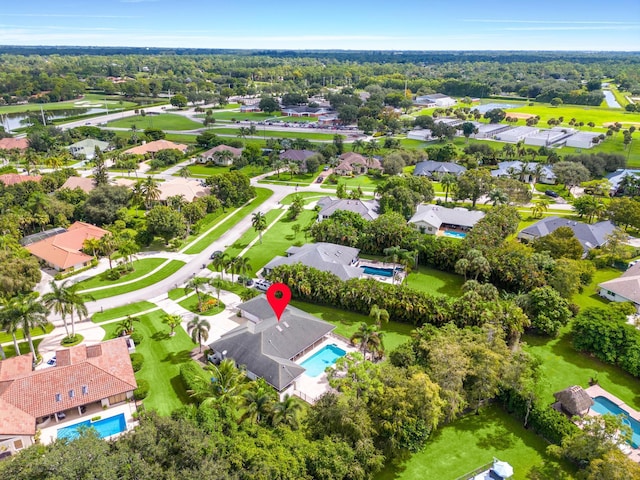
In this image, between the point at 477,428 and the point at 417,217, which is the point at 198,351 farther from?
the point at 417,217

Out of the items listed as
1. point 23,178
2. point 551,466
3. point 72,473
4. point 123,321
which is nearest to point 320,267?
point 123,321

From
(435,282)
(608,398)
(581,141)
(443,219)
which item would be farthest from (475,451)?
(581,141)

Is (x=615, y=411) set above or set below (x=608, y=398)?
below

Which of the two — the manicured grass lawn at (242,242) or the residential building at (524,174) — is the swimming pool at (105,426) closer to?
the manicured grass lawn at (242,242)

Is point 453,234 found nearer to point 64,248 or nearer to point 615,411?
point 615,411

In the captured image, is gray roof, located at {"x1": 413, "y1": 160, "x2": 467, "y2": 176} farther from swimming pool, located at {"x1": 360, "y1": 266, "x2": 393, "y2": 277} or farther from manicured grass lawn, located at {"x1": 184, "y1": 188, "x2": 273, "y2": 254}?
swimming pool, located at {"x1": 360, "y1": 266, "x2": 393, "y2": 277}
